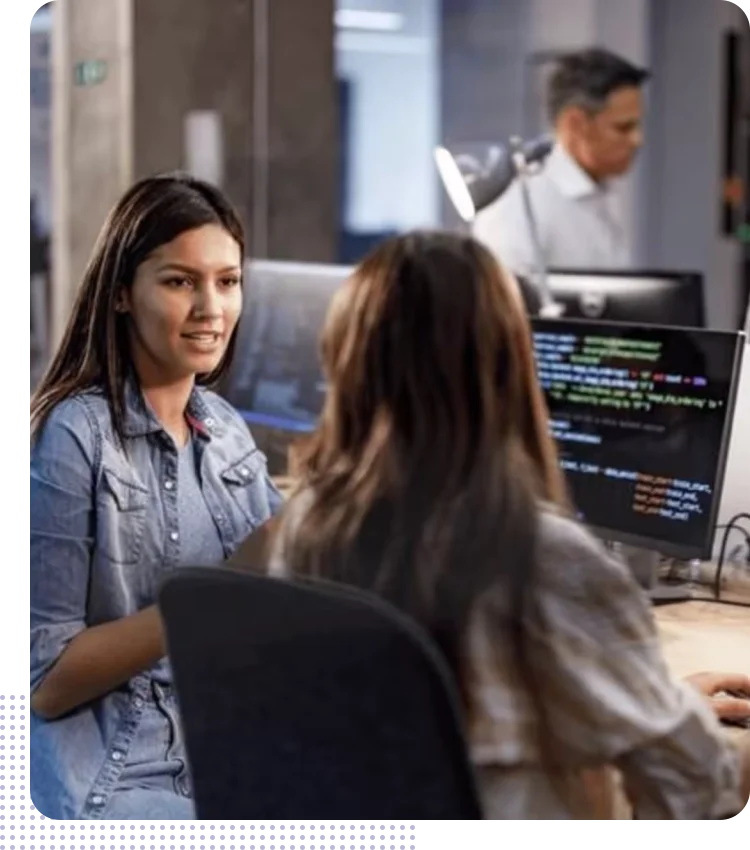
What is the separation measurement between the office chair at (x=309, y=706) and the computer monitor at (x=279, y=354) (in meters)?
0.18

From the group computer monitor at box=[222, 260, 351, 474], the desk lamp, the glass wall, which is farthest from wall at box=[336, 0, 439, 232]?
the glass wall

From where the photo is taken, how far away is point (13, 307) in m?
1.72

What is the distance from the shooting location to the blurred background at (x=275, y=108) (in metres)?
1.75

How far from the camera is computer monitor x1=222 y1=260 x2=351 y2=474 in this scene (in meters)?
1.54

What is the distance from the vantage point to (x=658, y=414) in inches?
71.4

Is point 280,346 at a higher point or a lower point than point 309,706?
higher

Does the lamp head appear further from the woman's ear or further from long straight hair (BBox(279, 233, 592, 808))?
the woman's ear

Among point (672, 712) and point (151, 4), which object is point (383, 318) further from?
point (151, 4)

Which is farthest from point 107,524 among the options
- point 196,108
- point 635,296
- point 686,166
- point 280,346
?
point 686,166

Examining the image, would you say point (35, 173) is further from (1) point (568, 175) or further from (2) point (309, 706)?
(2) point (309, 706)

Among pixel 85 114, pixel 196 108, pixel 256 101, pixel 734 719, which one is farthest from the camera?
pixel 256 101

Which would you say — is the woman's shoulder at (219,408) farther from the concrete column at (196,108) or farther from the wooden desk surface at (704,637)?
the wooden desk surface at (704,637)

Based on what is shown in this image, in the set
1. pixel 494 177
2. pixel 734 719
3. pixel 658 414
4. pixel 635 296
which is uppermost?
pixel 494 177

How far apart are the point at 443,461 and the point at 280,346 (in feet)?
0.98
